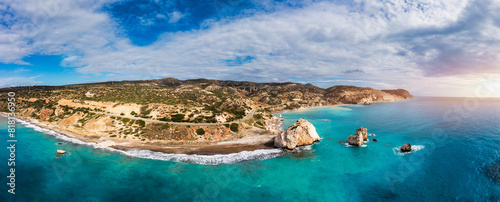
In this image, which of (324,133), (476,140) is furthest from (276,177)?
(476,140)

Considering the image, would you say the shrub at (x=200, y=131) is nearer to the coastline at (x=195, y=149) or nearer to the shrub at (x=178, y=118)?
the coastline at (x=195, y=149)

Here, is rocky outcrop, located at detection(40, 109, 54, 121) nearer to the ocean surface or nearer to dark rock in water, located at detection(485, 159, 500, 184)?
the ocean surface

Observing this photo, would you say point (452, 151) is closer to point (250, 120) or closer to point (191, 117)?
point (250, 120)

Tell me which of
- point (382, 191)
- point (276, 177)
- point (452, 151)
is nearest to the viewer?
point (382, 191)

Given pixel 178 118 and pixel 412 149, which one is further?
pixel 178 118

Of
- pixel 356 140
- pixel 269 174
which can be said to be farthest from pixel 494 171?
pixel 269 174

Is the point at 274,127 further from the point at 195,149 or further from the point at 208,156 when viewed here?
the point at 208,156

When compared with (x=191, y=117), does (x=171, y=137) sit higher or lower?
lower
